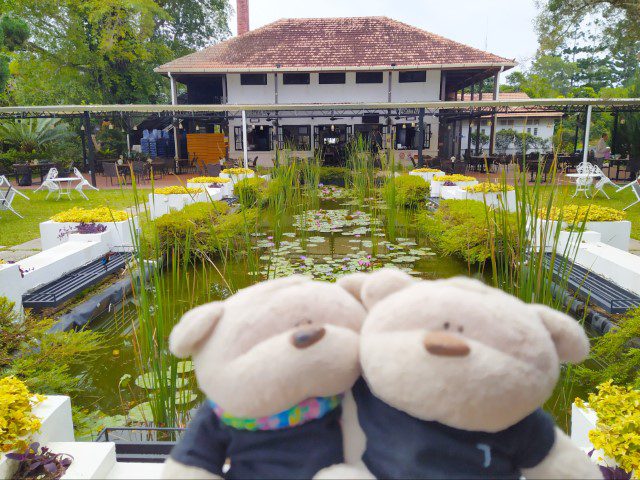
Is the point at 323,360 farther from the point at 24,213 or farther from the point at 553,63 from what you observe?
the point at 553,63

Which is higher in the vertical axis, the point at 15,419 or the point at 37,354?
the point at 15,419

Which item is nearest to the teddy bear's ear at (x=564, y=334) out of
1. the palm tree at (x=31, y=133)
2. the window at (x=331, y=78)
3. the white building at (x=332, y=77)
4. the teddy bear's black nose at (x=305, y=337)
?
the teddy bear's black nose at (x=305, y=337)

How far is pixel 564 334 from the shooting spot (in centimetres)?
82

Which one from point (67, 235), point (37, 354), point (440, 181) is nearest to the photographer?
point (37, 354)

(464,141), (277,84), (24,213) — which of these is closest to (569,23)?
(277,84)

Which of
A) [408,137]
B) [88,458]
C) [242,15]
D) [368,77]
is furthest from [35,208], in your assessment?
[242,15]

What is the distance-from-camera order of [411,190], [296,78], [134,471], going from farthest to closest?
[296,78] < [411,190] < [134,471]

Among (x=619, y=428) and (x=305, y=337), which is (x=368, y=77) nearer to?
→ (x=619, y=428)

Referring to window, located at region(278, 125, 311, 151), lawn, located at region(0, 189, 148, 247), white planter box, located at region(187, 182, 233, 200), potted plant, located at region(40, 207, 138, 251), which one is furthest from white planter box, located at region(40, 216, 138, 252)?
window, located at region(278, 125, 311, 151)

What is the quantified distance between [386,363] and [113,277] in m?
4.12

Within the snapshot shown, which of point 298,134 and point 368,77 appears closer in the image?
point 368,77

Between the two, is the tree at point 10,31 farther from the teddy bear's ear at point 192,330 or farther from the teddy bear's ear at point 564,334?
the teddy bear's ear at point 564,334

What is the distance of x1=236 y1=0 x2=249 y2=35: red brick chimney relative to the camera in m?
19.6

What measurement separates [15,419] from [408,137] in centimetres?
1677
